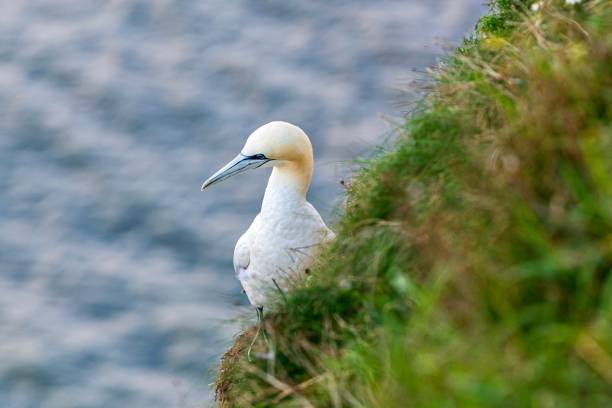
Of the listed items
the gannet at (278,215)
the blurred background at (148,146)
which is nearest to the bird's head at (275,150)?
the gannet at (278,215)

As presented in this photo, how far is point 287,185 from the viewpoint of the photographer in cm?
651

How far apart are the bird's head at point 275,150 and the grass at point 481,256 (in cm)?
112

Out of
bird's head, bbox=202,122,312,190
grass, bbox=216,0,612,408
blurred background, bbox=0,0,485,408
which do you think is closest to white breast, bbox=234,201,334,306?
bird's head, bbox=202,122,312,190

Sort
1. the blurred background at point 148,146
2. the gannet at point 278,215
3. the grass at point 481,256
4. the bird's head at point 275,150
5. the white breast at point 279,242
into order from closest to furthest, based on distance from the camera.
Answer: the grass at point 481,256, the white breast at point 279,242, the gannet at point 278,215, the bird's head at point 275,150, the blurred background at point 148,146

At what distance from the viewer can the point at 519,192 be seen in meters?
3.60

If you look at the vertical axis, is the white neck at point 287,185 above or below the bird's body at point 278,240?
above

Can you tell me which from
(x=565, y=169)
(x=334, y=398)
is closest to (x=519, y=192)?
(x=565, y=169)

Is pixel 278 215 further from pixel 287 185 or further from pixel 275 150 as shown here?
pixel 275 150

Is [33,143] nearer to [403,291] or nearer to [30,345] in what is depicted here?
[30,345]

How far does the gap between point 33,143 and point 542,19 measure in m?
9.08

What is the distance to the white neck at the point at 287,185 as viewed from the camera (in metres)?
6.45

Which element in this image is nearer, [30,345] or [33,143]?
[30,345]

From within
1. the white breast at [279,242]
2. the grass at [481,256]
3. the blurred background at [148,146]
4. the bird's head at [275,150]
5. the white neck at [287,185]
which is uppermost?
the blurred background at [148,146]

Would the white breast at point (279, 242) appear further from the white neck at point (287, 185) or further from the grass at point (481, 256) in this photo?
the grass at point (481, 256)
